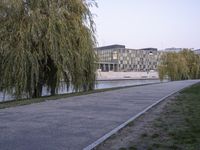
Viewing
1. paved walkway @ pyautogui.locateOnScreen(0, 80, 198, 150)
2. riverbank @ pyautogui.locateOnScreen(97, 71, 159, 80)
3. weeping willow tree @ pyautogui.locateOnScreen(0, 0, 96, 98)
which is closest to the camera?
paved walkway @ pyautogui.locateOnScreen(0, 80, 198, 150)

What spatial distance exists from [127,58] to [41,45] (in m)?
138

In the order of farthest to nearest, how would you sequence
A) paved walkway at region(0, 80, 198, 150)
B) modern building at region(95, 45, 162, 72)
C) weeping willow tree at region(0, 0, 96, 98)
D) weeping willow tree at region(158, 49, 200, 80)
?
modern building at region(95, 45, 162, 72) → weeping willow tree at region(158, 49, 200, 80) → weeping willow tree at region(0, 0, 96, 98) → paved walkway at region(0, 80, 198, 150)

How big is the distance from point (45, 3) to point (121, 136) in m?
13.7

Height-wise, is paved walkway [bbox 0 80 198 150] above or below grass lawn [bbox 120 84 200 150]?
above

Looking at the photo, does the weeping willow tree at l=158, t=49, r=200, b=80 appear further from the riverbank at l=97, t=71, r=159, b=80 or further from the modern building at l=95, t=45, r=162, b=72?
the modern building at l=95, t=45, r=162, b=72

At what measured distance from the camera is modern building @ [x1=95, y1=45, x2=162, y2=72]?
15200cm

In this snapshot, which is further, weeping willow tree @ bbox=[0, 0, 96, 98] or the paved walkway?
weeping willow tree @ bbox=[0, 0, 96, 98]

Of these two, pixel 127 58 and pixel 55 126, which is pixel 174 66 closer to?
pixel 55 126

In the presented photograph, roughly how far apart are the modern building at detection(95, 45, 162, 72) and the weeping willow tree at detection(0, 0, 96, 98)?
12235cm

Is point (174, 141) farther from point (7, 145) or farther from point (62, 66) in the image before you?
point (62, 66)

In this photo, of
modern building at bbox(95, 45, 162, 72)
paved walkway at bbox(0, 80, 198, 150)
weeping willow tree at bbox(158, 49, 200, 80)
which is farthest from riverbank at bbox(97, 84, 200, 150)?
modern building at bbox(95, 45, 162, 72)

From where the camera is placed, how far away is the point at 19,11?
19359 millimetres

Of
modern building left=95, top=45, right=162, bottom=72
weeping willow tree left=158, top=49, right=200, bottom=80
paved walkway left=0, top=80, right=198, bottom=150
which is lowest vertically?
paved walkway left=0, top=80, right=198, bottom=150

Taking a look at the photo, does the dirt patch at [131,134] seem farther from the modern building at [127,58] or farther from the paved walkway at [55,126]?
the modern building at [127,58]
